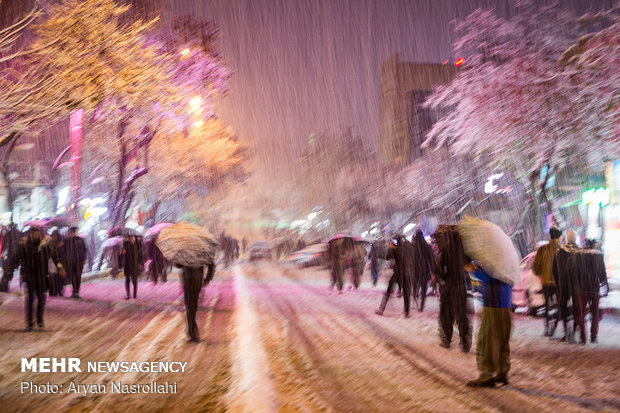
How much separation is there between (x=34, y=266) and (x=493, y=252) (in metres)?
7.37

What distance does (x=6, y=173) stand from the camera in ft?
75.9

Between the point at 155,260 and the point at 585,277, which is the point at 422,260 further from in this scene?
the point at 155,260

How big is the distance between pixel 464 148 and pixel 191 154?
1457cm

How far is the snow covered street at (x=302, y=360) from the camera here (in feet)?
18.6

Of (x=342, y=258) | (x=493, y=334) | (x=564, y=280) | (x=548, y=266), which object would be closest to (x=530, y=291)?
(x=548, y=266)

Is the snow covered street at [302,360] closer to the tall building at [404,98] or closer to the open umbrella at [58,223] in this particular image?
the open umbrella at [58,223]

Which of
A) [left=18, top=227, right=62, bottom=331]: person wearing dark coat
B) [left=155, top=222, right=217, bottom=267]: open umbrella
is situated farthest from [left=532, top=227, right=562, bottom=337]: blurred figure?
[left=18, top=227, right=62, bottom=331]: person wearing dark coat

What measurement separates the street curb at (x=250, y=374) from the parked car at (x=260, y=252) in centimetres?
3338

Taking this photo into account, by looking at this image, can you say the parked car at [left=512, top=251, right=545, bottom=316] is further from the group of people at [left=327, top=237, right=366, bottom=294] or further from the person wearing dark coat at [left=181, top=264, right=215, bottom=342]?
the person wearing dark coat at [left=181, top=264, right=215, bottom=342]

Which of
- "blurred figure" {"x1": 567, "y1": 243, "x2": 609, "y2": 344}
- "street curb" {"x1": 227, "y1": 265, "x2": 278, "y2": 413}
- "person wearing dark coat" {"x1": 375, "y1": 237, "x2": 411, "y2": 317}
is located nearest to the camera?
"street curb" {"x1": 227, "y1": 265, "x2": 278, "y2": 413}

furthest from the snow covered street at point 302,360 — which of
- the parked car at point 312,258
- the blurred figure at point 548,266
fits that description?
the parked car at point 312,258

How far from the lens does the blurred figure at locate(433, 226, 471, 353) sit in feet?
26.9

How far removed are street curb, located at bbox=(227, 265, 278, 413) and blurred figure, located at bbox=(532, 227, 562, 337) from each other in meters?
5.00

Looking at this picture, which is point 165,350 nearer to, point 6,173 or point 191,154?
point 6,173
